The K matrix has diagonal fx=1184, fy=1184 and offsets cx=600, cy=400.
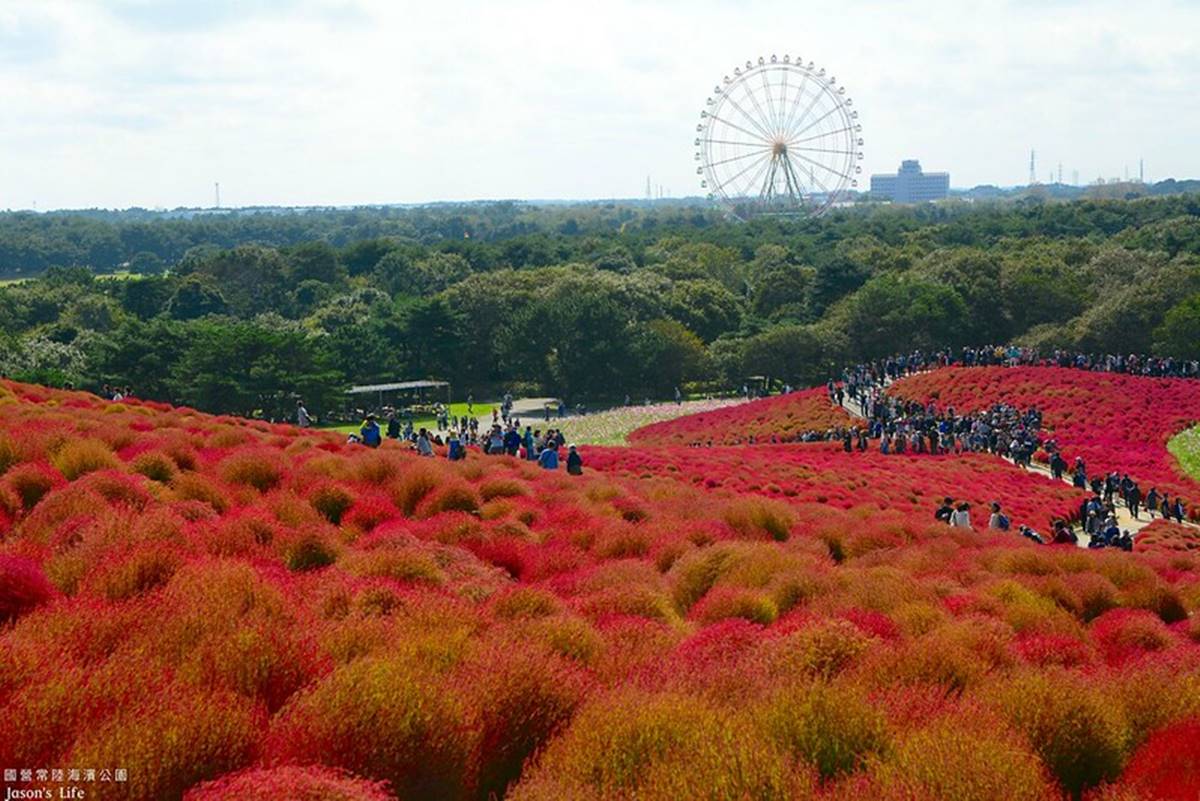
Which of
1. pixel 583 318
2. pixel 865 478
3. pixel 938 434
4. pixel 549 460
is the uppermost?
pixel 583 318

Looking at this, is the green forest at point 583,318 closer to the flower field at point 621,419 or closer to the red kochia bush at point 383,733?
the flower field at point 621,419

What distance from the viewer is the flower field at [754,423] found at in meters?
47.0

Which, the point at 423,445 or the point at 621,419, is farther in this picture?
the point at 621,419

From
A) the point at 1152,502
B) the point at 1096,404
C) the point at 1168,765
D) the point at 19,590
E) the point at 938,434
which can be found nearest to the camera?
the point at 1168,765

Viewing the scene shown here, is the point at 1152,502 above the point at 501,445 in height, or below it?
below

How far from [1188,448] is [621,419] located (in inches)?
1057

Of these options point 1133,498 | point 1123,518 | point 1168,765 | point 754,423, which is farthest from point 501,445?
point 754,423

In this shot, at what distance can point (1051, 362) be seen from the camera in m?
58.3

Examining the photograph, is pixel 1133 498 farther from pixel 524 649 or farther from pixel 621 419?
pixel 621 419

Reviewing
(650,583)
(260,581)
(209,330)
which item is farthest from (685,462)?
(209,330)

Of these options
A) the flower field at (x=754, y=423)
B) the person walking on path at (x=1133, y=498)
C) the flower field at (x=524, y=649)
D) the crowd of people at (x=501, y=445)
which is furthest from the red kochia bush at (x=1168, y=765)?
the flower field at (x=754, y=423)

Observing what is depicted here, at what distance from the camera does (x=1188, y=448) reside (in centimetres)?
4244

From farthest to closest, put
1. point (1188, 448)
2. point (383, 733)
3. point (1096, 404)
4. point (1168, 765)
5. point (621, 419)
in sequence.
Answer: point (621, 419)
point (1096, 404)
point (1188, 448)
point (1168, 765)
point (383, 733)

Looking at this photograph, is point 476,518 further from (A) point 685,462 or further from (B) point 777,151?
(B) point 777,151
